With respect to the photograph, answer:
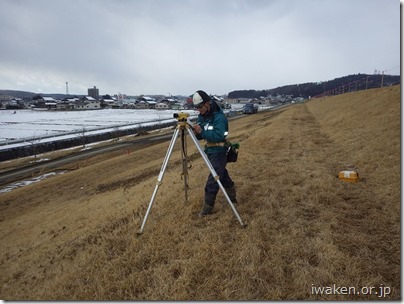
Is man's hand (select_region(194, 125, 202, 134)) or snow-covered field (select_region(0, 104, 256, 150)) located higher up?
man's hand (select_region(194, 125, 202, 134))

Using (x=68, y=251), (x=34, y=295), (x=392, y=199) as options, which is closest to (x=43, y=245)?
(x=68, y=251)

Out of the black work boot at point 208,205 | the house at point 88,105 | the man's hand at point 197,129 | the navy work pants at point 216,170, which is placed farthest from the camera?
the house at point 88,105

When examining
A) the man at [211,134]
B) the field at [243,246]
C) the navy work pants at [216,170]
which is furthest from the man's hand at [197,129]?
the field at [243,246]

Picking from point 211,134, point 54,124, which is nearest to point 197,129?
point 211,134

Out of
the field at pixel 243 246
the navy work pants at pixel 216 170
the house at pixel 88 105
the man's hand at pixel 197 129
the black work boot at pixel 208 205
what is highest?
the house at pixel 88 105

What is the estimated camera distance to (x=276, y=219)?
5203 millimetres

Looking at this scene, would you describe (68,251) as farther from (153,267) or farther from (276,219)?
(276,219)

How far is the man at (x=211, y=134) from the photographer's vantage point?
16.4 ft

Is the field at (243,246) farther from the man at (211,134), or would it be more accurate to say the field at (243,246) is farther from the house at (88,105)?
the house at (88,105)

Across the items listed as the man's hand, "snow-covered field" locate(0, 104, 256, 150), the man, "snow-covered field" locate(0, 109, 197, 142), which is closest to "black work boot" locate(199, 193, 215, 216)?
the man

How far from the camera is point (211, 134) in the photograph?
5.01 m

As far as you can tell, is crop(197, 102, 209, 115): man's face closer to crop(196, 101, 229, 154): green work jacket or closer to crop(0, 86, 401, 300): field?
crop(196, 101, 229, 154): green work jacket

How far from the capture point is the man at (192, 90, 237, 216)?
500cm

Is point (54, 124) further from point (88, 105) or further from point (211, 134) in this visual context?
point (88, 105)
